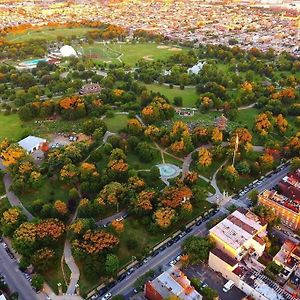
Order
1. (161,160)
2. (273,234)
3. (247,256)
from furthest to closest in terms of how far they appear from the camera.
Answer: (161,160)
(273,234)
(247,256)

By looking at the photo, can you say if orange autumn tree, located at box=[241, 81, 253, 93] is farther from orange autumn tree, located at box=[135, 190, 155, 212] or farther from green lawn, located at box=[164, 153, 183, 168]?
orange autumn tree, located at box=[135, 190, 155, 212]

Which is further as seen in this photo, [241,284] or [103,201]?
[103,201]

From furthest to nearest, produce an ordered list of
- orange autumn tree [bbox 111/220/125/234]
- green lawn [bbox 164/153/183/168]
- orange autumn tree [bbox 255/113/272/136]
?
orange autumn tree [bbox 255/113/272/136] < green lawn [bbox 164/153/183/168] < orange autumn tree [bbox 111/220/125/234]

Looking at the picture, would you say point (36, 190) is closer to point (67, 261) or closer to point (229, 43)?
point (67, 261)

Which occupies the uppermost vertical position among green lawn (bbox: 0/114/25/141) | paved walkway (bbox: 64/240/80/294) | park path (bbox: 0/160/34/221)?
paved walkway (bbox: 64/240/80/294)

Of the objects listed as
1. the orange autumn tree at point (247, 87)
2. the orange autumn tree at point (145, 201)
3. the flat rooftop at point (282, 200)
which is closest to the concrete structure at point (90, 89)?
the orange autumn tree at point (247, 87)

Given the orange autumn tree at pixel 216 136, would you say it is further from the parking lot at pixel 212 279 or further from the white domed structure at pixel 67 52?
the white domed structure at pixel 67 52

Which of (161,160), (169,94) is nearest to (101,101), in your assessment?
(169,94)

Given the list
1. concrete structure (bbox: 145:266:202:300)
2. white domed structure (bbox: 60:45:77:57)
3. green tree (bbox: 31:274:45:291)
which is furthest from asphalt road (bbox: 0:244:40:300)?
white domed structure (bbox: 60:45:77:57)
